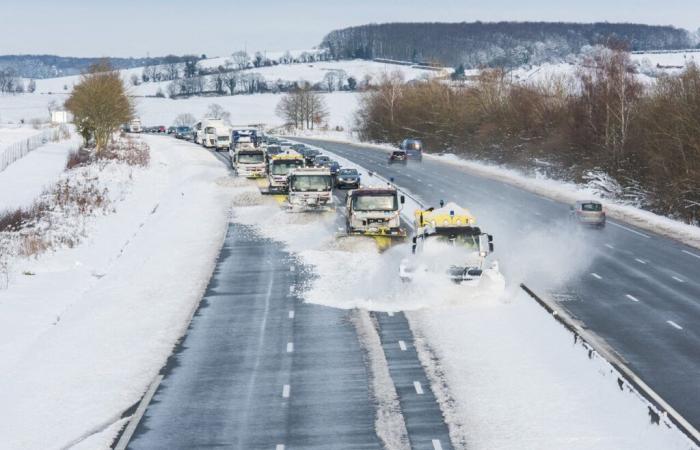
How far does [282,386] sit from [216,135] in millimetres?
84953

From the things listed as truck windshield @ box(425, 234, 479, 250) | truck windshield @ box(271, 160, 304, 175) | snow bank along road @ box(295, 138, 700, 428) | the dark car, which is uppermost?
truck windshield @ box(425, 234, 479, 250)

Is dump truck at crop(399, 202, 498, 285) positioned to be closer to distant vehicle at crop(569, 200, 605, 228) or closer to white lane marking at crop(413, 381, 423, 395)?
white lane marking at crop(413, 381, 423, 395)

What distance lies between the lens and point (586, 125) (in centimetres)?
7219

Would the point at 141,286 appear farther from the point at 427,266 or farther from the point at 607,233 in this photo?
the point at 607,233

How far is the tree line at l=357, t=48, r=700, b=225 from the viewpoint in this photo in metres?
49.4

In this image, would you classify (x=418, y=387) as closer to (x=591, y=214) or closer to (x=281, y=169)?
(x=591, y=214)

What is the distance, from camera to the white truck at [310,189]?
45.6 m

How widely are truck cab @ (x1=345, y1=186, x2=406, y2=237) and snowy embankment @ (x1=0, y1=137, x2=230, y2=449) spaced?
5754 mm

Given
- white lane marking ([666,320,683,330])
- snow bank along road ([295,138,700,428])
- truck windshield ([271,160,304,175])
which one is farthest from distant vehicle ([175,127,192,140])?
white lane marking ([666,320,683,330])

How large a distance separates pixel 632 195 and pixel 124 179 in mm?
35806

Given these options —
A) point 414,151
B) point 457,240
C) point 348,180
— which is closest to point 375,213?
point 457,240

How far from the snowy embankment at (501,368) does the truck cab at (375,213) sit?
353cm

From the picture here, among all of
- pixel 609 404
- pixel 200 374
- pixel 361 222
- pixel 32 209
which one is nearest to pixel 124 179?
pixel 32 209

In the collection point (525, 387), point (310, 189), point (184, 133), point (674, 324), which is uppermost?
point (310, 189)
